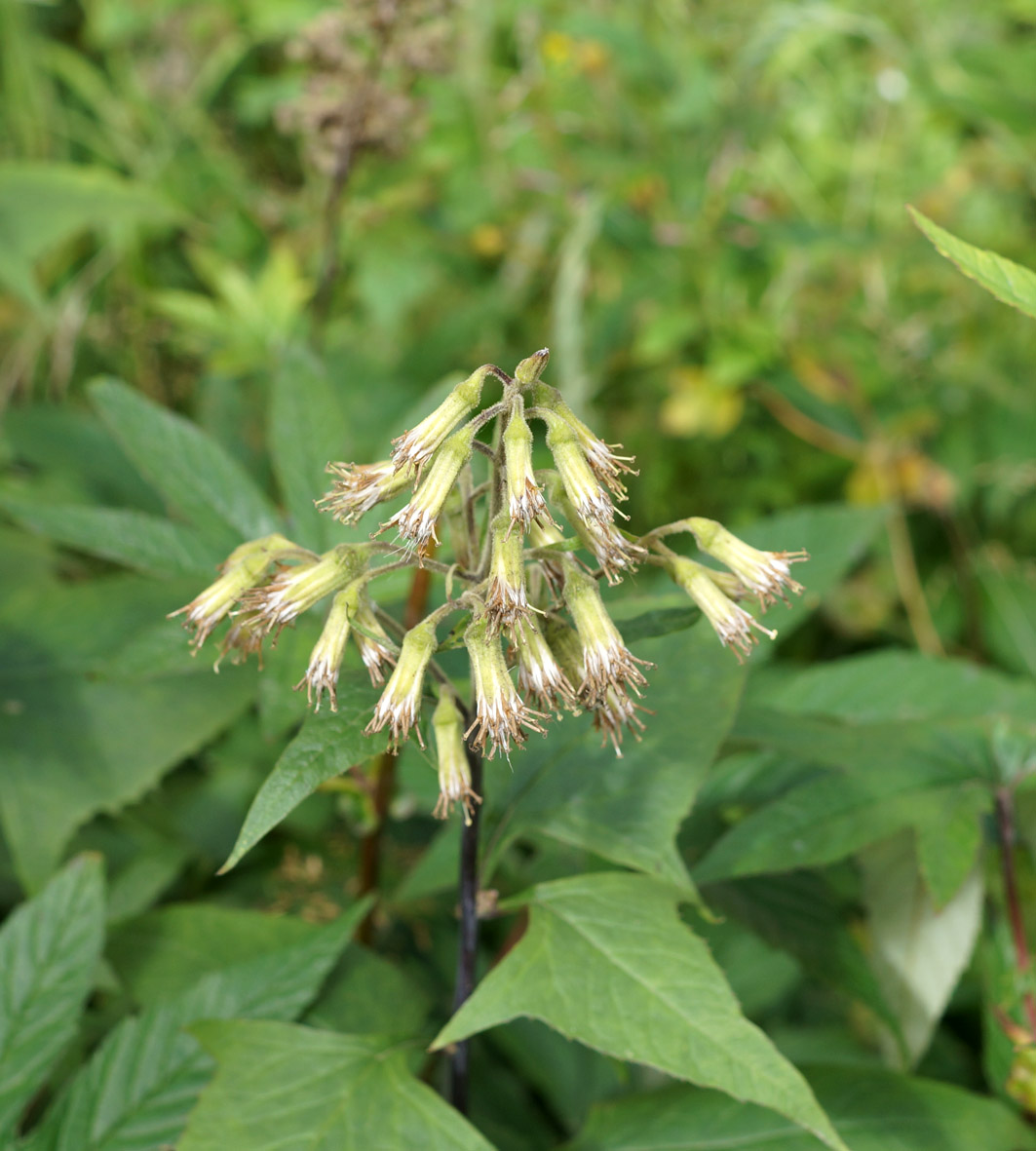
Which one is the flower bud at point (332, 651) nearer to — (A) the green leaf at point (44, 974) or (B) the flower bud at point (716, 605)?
(B) the flower bud at point (716, 605)

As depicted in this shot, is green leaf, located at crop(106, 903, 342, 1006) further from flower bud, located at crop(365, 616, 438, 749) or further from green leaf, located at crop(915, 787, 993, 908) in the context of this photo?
green leaf, located at crop(915, 787, 993, 908)

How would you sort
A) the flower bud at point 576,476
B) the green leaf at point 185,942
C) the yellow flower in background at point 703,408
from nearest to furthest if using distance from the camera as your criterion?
the flower bud at point 576,476 → the green leaf at point 185,942 → the yellow flower in background at point 703,408

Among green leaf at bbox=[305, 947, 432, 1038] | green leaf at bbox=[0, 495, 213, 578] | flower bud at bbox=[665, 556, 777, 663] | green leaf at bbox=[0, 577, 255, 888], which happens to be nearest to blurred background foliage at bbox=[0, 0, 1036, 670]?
green leaf at bbox=[0, 577, 255, 888]

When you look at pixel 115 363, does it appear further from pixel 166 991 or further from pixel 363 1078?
pixel 363 1078

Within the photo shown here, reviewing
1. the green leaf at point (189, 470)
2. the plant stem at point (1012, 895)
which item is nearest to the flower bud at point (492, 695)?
the green leaf at point (189, 470)

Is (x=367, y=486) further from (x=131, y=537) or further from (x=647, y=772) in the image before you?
(x=131, y=537)

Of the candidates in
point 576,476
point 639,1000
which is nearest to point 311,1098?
point 639,1000
